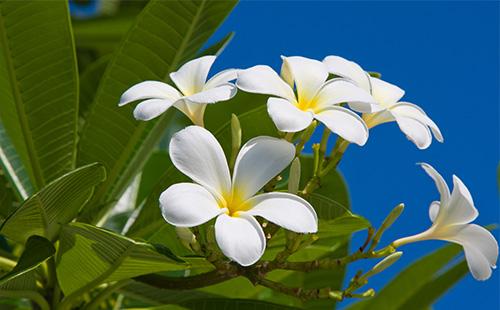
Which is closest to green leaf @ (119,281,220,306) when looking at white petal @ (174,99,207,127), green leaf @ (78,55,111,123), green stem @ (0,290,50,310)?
green stem @ (0,290,50,310)

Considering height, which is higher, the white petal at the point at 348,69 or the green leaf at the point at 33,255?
the white petal at the point at 348,69

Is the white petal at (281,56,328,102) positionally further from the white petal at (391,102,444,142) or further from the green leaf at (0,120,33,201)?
the green leaf at (0,120,33,201)

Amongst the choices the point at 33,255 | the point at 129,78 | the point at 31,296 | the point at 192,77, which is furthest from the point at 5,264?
the point at 192,77

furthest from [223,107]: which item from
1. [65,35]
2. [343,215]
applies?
[343,215]

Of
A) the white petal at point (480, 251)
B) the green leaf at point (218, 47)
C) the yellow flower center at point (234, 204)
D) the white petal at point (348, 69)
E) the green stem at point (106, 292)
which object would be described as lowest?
the green stem at point (106, 292)

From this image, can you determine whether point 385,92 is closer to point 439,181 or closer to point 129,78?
point 439,181

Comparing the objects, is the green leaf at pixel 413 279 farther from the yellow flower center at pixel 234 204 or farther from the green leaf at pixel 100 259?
the yellow flower center at pixel 234 204

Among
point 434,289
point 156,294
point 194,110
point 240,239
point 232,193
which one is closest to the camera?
point 240,239

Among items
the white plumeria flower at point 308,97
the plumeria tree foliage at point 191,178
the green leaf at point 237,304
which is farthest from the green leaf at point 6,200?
the white plumeria flower at point 308,97
